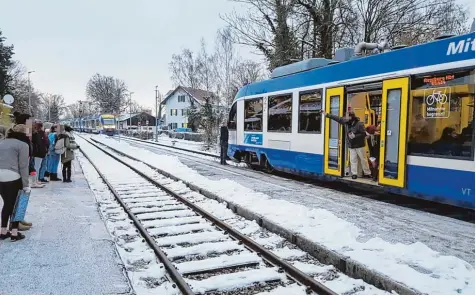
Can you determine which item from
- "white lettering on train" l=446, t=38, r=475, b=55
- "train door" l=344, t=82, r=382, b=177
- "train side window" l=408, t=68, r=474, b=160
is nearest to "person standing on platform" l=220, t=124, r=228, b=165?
"train door" l=344, t=82, r=382, b=177

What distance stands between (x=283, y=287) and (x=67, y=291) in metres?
2.21

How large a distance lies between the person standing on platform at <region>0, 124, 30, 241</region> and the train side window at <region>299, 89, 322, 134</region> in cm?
694

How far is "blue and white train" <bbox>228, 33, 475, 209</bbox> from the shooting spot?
22.5ft

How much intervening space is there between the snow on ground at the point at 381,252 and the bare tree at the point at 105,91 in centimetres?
9772

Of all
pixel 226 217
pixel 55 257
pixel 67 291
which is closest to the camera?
pixel 67 291

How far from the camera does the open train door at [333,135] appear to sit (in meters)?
9.83

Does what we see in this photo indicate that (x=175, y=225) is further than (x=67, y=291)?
Yes

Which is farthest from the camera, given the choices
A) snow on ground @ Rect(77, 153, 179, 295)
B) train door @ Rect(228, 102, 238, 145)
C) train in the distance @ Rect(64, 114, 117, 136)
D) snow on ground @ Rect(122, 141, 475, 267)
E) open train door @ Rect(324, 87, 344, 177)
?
train in the distance @ Rect(64, 114, 117, 136)

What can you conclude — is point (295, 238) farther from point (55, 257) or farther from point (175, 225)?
point (55, 257)

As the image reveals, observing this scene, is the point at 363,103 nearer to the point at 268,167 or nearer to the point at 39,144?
the point at 268,167

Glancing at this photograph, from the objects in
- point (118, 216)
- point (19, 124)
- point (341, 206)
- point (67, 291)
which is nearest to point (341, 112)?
point (341, 206)

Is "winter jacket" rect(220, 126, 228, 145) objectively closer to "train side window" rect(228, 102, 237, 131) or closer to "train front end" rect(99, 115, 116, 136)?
"train side window" rect(228, 102, 237, 131)

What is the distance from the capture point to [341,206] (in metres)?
8.19

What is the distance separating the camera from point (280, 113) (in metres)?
12.6
